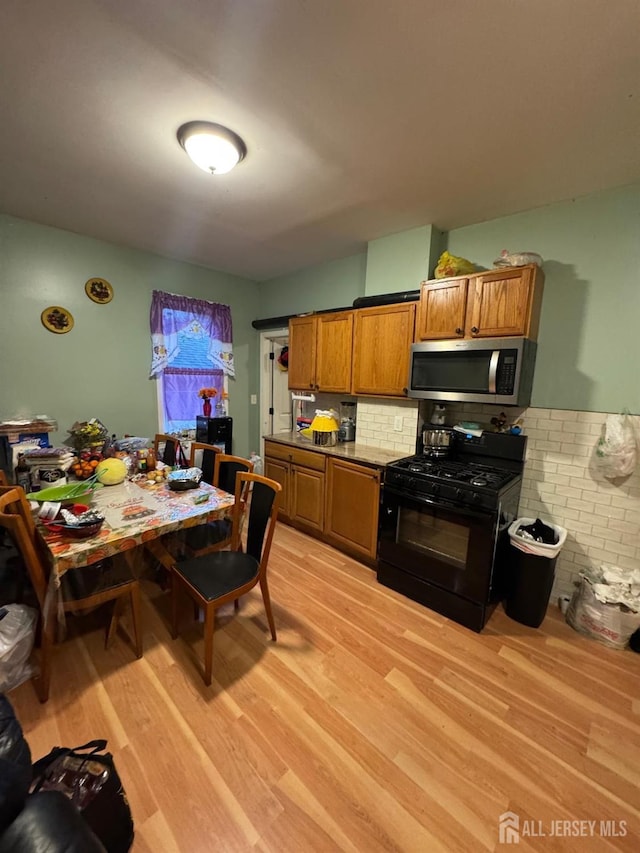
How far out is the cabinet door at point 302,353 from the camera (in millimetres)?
3391

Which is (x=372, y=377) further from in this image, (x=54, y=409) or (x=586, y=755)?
(x=54, y=409)

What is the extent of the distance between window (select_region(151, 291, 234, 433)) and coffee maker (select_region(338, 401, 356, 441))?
5.47 ft

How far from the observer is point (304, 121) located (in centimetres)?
162

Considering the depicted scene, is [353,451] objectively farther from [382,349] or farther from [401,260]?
[401,260]

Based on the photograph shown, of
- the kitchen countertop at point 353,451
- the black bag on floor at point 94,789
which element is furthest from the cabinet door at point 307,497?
the black bag on floor at point 94,789

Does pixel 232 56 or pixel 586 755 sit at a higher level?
pixel 232 56

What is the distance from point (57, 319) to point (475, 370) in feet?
11.7

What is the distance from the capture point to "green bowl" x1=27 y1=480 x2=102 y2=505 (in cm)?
180

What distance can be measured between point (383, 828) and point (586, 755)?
0.96 m

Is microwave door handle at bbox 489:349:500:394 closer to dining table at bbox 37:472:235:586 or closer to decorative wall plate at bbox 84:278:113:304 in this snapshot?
dining table at bbox 37:472:235:586

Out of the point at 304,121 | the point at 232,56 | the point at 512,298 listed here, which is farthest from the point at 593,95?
the point at 232,56

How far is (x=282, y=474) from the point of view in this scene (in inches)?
133

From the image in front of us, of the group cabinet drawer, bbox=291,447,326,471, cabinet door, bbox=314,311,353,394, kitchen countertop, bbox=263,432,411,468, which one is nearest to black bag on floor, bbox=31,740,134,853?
kitchen countertop, bbox=263,432,411,468

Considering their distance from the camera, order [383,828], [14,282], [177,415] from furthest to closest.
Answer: [177,415] < [14,282] < [383,828]
